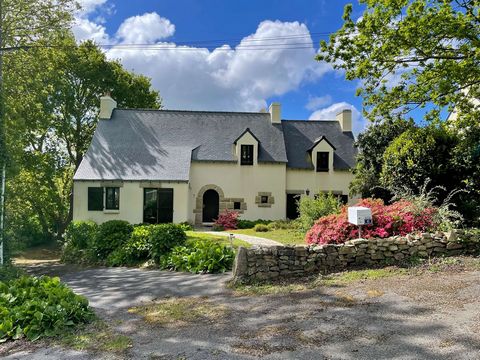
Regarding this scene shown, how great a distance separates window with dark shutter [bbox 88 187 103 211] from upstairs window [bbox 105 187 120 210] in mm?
324

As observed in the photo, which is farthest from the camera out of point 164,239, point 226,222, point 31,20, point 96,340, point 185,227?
point 226,222

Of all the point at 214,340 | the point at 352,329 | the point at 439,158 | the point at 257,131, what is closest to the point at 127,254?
the point at 214,340

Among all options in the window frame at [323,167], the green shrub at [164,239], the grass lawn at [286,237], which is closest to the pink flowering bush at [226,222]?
the grass lawn at [286,237]

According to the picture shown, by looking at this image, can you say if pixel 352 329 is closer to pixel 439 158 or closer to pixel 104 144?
pixel 439 158

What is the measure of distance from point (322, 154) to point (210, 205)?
784 centimetres

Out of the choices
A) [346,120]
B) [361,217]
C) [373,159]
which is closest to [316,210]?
[373,159]

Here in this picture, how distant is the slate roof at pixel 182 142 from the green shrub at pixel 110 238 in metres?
7.33

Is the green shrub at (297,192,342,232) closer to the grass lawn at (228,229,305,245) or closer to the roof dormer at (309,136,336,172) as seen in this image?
the grass lawn at (228,229,305,245)

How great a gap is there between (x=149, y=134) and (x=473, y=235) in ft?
64.5

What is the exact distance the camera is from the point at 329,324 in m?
5.20

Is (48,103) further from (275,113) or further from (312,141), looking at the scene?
(312,141)

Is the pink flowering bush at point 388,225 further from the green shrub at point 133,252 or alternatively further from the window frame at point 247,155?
the window frame at point 247,155

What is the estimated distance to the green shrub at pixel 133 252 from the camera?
12.3 meters

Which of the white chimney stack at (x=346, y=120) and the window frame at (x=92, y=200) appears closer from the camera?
the window frame at (x=92, y=200)
